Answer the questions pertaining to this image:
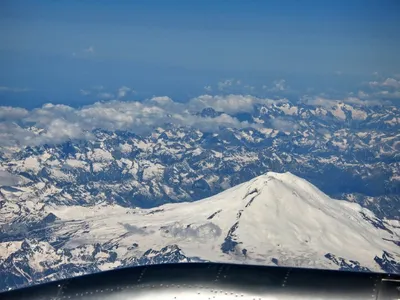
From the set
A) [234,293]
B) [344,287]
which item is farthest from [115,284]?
[344,287]

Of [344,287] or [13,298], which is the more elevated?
[344,287]

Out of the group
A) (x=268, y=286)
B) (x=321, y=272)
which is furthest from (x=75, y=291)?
(x=321, y=272)

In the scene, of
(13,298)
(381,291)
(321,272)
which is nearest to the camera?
(381,291)

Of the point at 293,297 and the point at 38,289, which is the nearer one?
the point at 293,297

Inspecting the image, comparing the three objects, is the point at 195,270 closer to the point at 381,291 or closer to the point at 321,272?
the point at 321,272

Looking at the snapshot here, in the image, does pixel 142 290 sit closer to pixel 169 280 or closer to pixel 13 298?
pixel 169 280

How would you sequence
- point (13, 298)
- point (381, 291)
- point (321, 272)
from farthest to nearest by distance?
point (13, 298), point (321, 272), point (381, 291)
